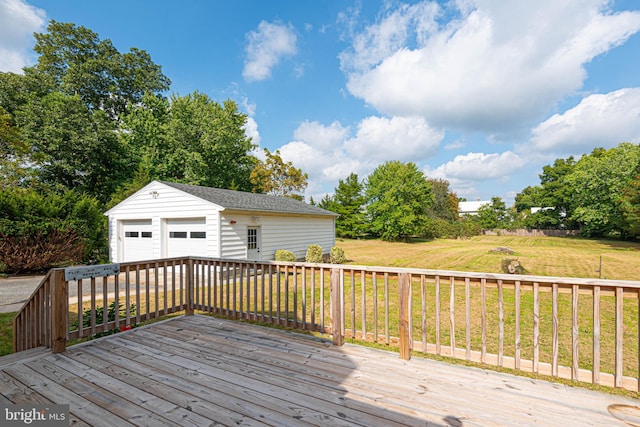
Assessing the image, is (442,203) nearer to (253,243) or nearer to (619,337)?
(253,243)

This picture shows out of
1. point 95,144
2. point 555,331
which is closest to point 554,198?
point 555,331

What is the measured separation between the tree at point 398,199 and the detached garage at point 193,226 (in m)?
15.7

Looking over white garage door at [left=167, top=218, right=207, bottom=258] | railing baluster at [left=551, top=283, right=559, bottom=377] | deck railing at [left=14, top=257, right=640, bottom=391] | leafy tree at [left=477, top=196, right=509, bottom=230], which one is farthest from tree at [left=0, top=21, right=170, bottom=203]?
leafy tree at [left=477, top=196, right=509, bottom=230]

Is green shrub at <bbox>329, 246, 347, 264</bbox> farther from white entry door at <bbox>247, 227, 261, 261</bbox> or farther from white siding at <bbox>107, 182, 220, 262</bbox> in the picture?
white siding at <bbox>107, 182, 220, 262</bbox>

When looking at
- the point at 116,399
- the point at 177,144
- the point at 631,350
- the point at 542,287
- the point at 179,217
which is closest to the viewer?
the point at 116,399

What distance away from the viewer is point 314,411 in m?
1.97

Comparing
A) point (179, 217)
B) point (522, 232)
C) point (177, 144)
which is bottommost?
point (522, 232)

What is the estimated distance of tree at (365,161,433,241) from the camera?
1013 inches

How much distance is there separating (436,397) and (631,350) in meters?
3.98

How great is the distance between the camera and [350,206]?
29.1 metres

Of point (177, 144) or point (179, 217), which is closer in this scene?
point (179, 217)

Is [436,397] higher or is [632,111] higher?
[632,111]

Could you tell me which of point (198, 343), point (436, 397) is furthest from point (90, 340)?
point (436, 397)

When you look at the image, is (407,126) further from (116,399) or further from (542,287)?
(116,399)
